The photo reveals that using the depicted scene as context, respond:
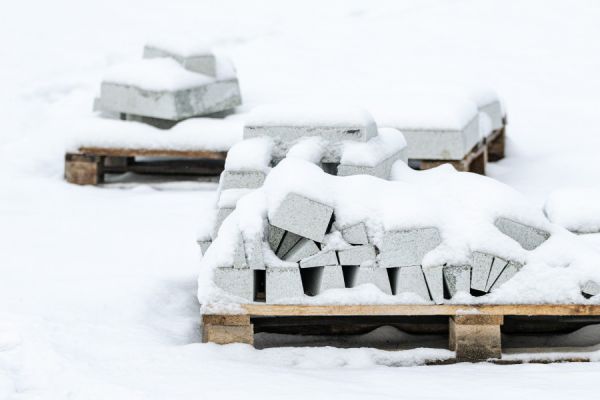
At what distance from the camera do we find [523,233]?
18.4 ft

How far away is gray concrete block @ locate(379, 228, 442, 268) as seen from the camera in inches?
215

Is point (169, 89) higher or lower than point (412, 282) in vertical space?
higher

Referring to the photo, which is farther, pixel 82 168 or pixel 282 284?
pixel 82 168

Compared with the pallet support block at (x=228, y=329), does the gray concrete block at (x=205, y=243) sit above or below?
above

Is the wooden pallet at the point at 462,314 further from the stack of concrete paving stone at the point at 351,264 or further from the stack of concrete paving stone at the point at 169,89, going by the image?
the stack of concrete paving stone at the point at 169,89

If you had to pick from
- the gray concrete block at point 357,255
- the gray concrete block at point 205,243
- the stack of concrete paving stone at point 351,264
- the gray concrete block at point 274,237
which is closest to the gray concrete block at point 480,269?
the stack of concrete paving stone at point 351,264

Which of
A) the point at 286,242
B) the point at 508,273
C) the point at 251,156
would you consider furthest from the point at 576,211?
the point at 251,156

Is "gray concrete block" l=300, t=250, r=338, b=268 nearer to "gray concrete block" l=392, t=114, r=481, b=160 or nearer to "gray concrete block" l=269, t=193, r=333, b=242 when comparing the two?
"gray concrete block" l=269, t=193, r=333, b=242

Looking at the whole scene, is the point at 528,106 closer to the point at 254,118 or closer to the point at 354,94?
the point at 354,94

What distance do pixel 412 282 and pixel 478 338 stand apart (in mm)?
448

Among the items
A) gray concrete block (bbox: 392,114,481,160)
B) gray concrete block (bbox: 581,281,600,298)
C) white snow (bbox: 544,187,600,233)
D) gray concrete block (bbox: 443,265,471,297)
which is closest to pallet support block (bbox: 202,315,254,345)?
gray concrete block (bbox: 443,265,471,297)

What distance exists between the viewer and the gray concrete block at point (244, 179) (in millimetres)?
6004

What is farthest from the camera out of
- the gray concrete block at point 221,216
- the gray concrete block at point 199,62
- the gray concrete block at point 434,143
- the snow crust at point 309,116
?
the gray concrete block at point 199,62

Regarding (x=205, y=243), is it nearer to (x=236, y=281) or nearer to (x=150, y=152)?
(x=236, y=281)
